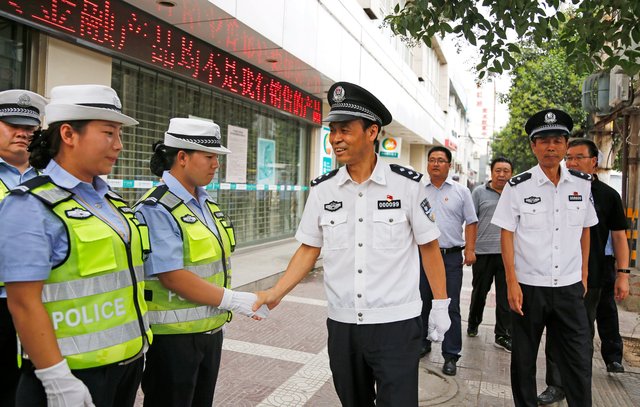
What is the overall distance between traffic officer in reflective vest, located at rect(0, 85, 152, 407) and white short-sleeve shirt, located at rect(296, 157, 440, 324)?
0.98 meters

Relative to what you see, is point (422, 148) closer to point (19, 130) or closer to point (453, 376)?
point (453, 376)

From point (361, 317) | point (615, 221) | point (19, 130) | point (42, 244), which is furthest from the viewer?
point (615, 221)

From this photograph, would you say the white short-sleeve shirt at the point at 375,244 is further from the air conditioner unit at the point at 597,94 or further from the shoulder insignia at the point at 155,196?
the air conditioner unit at the point at 597,94

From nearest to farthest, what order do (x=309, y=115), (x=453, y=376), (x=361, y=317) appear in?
(x=361, y=317) < (x=453, y=376) < (x=309, y=115)

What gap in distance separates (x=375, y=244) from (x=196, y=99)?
21.5 ft

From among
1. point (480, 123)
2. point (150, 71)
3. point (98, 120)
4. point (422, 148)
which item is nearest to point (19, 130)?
point (98, 120)

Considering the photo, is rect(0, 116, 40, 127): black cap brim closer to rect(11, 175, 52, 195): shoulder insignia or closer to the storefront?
rect(11, 175, 52, 195): shoulder insignia

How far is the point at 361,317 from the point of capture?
7.97 ft

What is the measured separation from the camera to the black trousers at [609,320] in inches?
180

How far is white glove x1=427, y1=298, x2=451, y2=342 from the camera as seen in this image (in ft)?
8.67

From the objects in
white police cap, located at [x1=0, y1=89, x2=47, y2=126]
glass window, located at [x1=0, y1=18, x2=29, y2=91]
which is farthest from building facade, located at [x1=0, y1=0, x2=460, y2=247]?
white police cap, located at [x1=0, y1=89, x2=47, y2=126]

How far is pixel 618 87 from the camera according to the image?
7727 millimetres

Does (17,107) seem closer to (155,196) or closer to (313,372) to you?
(155,196)

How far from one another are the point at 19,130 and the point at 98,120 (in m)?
1.40
